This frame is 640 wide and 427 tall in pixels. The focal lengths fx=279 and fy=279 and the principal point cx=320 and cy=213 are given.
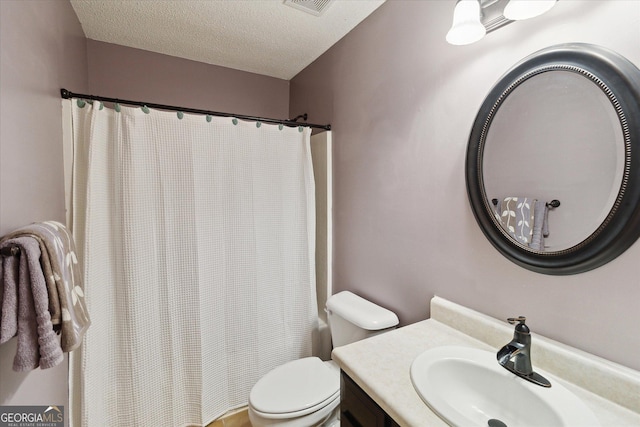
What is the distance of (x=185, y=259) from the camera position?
1.60m

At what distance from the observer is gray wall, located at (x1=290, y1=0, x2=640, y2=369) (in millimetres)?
801

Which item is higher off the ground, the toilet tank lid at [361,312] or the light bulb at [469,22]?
the light bulb at [469,22]

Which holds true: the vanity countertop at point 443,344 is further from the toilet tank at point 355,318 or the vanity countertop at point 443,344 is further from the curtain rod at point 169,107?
the curtain rod at point 169,107

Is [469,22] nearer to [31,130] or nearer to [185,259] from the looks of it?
[31,130]

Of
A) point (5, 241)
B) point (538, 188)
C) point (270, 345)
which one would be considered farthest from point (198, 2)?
point (270, 345)

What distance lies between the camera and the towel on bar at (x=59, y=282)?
0.77m

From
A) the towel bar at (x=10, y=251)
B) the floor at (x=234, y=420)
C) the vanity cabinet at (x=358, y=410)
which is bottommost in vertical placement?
the floor at (x=234, y=420)

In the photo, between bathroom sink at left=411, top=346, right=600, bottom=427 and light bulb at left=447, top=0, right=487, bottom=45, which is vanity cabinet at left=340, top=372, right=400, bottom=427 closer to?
bathroom sink at left=411, top=346, right=600, bottom=427

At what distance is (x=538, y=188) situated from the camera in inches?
36.5

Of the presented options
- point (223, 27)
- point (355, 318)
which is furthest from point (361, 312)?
point (223, 27)

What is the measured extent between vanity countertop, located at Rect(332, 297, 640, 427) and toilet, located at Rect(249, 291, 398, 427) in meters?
0.32

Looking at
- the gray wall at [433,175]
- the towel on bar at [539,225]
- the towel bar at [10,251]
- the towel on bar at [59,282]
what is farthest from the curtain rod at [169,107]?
the towel on bar at [539,225]

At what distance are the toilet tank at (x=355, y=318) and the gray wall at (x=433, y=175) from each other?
0.26 ft

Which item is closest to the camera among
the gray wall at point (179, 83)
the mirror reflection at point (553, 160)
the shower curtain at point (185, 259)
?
the mirror reflection at point (553, 160)
